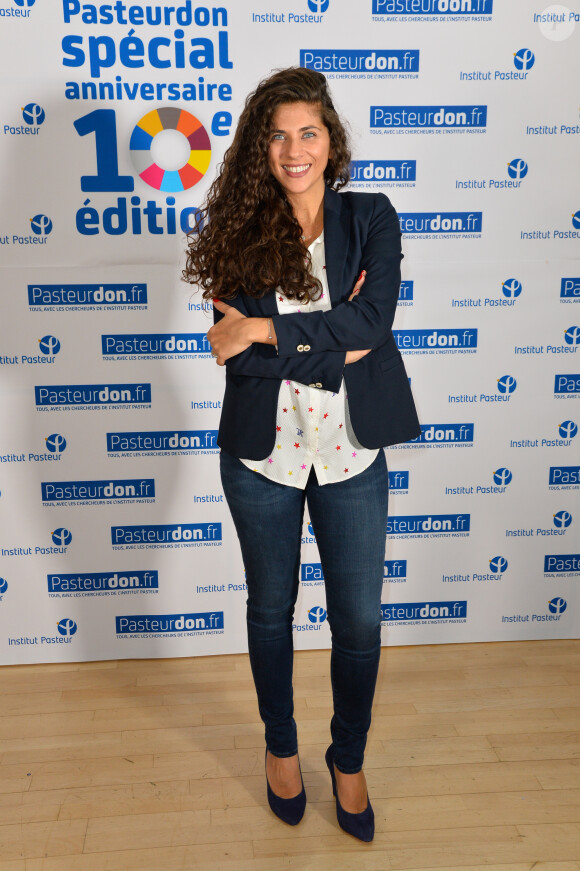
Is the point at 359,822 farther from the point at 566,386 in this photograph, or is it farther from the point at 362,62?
the point at 362,62

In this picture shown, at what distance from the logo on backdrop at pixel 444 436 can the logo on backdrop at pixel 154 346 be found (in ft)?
2.60

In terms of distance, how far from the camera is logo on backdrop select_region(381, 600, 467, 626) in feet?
9.45

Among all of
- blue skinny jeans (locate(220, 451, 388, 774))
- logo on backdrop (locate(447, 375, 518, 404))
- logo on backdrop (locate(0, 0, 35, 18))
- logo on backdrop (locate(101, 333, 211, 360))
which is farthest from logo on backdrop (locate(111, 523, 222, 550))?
logo on backdrop (locate(0, 0, 35, 18))

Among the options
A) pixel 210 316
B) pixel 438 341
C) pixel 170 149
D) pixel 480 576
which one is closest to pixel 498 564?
pixel 480 576

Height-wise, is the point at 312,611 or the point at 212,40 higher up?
the point at 212,40

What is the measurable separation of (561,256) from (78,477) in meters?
1.82

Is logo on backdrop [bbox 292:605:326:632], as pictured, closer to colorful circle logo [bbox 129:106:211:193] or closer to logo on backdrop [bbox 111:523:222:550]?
logo on backdrop [bbox 111:523:222:550]

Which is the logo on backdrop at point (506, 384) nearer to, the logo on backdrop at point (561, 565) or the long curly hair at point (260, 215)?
the logo on backdrop at point (561, 565)

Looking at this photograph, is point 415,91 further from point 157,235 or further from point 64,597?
point 64,597

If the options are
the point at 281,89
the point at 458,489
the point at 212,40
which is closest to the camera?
the point at 281,89

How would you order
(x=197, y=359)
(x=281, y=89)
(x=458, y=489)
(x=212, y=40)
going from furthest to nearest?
(x=458, y=489) < (x=197, y=359) < (x=212, y=40) < (x=281, y=89)

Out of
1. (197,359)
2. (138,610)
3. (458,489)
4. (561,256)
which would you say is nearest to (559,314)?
(561,256)

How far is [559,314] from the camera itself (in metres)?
2.68

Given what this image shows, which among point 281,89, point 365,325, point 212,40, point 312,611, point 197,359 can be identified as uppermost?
point 212,40
